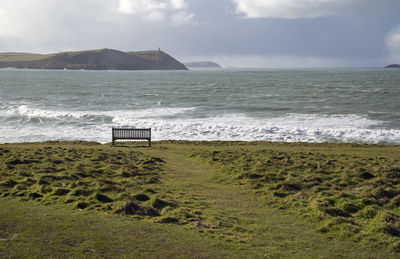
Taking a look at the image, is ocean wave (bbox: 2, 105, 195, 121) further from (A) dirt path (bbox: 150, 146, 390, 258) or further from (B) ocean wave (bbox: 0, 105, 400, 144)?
(A) dirt path (bbox: 150, 146, 390, 258)

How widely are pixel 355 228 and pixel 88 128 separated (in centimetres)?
3498

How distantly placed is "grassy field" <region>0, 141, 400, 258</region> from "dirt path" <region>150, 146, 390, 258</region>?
3 centimetres

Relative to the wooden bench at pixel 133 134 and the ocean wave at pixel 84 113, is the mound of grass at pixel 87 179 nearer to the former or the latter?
the wooden bench at pixel 133 134

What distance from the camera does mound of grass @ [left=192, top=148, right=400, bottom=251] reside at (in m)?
10.1

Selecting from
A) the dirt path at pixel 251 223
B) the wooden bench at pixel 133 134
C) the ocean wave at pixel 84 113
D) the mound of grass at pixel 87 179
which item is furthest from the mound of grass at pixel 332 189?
the ocean wave at pixel 84 113

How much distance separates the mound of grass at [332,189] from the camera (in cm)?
1008

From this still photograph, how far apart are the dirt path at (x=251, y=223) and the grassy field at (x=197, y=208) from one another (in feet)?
0.10

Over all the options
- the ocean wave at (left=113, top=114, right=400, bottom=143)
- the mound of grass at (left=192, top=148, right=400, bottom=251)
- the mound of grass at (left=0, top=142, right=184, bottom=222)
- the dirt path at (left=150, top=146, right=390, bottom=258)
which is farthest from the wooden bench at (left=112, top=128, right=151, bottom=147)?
the dirt path at (left=150, top=146, right=390, bottom=258)

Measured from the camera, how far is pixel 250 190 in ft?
48.5

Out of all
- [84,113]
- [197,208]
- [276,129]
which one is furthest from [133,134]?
[84,113]

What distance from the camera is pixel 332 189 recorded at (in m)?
14.1

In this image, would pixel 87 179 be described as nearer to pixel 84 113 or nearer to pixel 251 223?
pixel 251 223

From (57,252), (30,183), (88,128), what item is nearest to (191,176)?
(30,183)

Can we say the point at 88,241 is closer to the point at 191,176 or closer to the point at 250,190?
the point at 250,190
